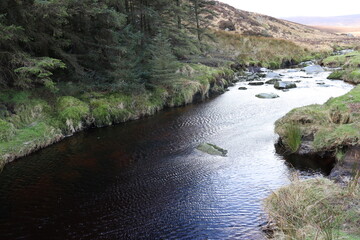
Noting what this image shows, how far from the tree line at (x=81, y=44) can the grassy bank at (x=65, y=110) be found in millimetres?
1076

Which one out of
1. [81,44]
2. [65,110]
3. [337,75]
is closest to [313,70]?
[337,75]

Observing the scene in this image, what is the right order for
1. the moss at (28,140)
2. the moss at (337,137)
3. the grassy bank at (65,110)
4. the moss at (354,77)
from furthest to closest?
1. the moss at (354,77)
2. the grassy bank at (65,110)
3. the moss at (28,140)
4. the moss at (337,137)

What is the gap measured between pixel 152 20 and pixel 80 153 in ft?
61.9

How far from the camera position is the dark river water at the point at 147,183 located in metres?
10.1

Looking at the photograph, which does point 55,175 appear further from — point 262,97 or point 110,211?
point 262,97

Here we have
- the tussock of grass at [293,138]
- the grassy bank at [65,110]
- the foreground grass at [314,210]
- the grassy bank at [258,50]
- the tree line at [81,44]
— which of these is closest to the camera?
the foreground grass at [314,210]

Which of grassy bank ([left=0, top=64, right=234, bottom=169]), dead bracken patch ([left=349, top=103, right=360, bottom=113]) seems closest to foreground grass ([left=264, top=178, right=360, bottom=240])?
dead bracken patch ([left=349, top=103, right=360, bottom=113])

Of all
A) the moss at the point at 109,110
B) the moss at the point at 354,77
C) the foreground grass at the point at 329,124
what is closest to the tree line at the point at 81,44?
the moss at the point at 109,110

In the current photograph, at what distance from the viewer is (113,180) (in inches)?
540

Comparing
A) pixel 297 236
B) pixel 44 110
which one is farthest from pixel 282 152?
pixel 44 110

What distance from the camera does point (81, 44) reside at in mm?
24094

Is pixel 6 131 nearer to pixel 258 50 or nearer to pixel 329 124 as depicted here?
pixel 329 124

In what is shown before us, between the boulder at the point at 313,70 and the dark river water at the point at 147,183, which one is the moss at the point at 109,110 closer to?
the dark river water at the point at 147,183

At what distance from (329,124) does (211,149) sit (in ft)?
20.2
